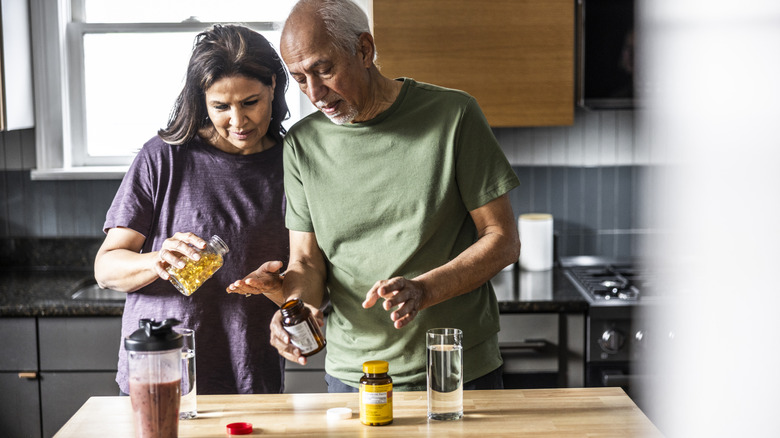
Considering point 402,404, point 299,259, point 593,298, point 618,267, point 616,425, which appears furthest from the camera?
point 618,267

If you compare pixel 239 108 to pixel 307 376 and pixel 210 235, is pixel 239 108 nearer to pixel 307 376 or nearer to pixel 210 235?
pixel 210 235

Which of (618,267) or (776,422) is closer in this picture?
(776,422)

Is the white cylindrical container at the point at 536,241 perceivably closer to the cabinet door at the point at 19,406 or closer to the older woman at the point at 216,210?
the older woman at the point at 216,210

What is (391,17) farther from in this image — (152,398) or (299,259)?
(152,398)

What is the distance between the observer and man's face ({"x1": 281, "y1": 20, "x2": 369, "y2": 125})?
4.92ft

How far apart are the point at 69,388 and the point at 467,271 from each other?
5.29ft

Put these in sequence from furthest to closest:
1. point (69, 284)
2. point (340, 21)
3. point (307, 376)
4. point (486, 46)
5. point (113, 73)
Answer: point (113, 73)
point (69, 284)
point (486, 46)
point (307, 376)
point (340, 21)

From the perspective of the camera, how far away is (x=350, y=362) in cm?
157

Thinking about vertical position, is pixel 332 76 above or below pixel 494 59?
below

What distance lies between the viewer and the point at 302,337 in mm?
1267

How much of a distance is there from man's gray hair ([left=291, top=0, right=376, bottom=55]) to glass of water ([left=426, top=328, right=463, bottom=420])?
0.62 metres

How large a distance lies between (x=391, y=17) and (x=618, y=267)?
1278mm

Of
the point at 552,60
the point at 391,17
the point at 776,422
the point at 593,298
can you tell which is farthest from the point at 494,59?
the point at 776,422

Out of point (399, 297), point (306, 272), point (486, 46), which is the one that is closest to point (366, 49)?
point (306, 272)
